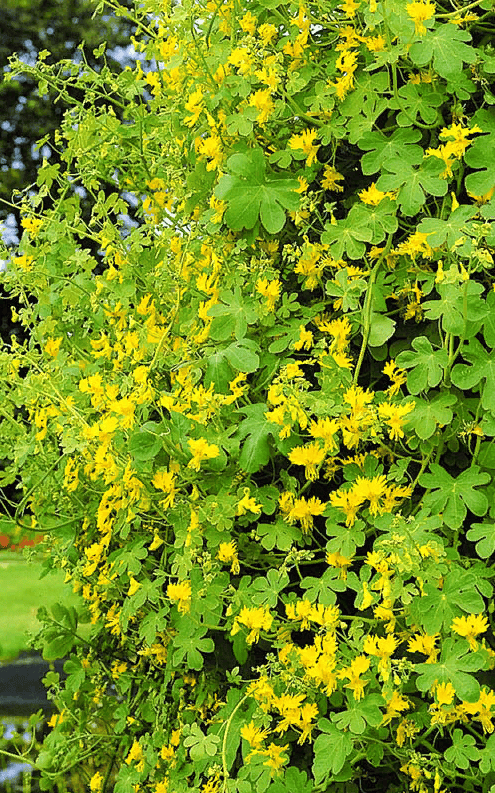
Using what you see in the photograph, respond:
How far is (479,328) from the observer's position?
1.33 meters

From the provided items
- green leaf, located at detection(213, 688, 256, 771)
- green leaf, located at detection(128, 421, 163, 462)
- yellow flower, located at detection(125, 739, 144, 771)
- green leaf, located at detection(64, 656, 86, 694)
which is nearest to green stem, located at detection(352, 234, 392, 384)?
green leaf, located at detection(128, 421, 163, 462)

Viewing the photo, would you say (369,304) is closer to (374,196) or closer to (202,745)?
(374,196)

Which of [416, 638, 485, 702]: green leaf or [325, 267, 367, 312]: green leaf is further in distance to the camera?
[325, 267, 367, 312]: green leaf

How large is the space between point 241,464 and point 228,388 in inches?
5.2

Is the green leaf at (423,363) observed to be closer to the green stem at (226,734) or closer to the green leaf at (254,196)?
the green leaf at (254,196)

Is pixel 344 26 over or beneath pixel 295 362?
over

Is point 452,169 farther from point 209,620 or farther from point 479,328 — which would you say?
point 209,620

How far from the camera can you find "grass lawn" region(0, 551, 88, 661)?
7016mm

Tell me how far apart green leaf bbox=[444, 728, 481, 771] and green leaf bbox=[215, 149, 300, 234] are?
754 mm

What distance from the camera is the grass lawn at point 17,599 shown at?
7.02 m

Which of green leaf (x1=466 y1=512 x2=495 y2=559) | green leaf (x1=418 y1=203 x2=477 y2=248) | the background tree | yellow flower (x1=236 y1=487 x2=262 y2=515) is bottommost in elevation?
the background tree

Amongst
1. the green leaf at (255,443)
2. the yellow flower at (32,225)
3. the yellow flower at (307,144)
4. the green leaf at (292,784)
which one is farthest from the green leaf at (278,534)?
the yellow flower at (32,225)

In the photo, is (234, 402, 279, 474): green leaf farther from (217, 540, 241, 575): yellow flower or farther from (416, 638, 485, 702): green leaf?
(416, 638, 485, 702): green leaf

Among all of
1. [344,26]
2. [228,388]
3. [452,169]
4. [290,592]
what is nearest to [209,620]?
[290,592]
